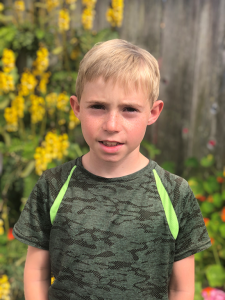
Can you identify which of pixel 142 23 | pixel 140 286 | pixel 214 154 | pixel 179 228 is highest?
pixel 142 23

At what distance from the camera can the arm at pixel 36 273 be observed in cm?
115

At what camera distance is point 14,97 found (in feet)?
8.34

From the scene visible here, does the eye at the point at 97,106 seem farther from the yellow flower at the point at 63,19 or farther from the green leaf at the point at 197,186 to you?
the green leaf at the point at 197,186

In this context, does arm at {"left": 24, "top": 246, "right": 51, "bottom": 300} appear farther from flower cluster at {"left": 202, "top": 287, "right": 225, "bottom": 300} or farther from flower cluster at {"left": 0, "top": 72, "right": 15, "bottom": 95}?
flower cluster at {"left": 0, "top": 72, "right": 15, "bottom": 95}

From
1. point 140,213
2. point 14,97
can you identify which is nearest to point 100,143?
point 140,213

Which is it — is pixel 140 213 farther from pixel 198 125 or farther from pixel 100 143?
pixel 198 125

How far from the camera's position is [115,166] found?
1.10 metres

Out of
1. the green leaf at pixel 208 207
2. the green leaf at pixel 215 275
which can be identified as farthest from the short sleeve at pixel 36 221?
the green leaf at pixel 208 207

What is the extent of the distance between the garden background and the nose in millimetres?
1368

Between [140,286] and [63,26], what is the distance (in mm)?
2154

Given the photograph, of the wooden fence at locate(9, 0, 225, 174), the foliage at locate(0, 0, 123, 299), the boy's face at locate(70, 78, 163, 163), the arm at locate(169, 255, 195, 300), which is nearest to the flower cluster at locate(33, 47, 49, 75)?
the foliage at locate(0, 0, 123, 299)

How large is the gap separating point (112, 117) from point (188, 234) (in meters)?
0.49

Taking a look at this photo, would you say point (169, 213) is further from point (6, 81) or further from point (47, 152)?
point (6, 81)

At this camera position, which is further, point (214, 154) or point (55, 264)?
point (214, 154)
